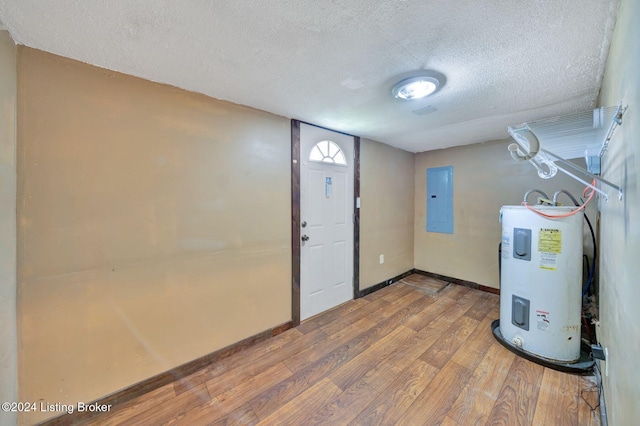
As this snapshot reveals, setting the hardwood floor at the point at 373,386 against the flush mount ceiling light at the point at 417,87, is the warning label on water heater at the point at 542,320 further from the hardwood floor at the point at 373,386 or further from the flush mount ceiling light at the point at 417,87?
the flush mount ceiling light at the point at 417,87

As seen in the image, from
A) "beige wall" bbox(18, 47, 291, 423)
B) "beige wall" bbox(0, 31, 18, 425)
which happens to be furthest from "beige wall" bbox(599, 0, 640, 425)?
"beige wall" bbox(0, 31, 18, 425)

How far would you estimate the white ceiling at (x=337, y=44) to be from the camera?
1006 mm

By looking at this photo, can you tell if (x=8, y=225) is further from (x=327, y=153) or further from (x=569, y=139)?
(x=569, y=139)

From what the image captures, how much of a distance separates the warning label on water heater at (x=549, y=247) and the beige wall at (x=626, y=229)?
71 centimetres

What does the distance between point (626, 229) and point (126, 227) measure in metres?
2.58

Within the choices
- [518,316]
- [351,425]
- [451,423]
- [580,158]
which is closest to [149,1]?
[351,425]

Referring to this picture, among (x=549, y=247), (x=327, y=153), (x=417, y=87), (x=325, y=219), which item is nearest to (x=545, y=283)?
(x=549, y=247)

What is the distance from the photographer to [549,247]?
5.98 ft

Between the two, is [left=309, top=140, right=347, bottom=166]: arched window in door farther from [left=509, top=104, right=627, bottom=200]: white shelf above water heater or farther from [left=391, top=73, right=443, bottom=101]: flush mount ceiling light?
[left=509, top=104, right=627, bottom=200]: white shelf above water heater

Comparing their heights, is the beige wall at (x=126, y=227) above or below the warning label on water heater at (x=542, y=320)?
above

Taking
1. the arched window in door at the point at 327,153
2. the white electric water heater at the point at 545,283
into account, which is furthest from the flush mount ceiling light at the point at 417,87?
the white electric water heater at the point at 545,283

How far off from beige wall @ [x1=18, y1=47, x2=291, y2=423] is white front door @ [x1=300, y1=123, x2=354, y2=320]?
53 centimetres

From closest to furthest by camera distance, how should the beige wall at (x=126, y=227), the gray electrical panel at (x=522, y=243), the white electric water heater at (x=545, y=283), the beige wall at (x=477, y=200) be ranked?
the beige wall at (x=126, y=227) → the white electric water heater at (x=545, y=283) → the gray electrical panel at (x=522, y=243) → the beige wall at (x=477, y=200)

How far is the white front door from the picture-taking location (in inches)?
99.2
